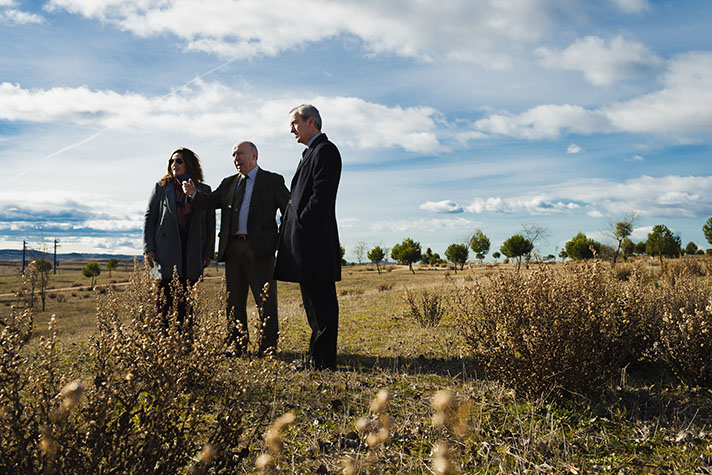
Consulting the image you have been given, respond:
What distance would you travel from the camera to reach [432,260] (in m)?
88.2

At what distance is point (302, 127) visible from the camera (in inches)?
189

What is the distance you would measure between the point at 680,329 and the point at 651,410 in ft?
3.04

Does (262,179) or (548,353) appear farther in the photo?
(262,179)

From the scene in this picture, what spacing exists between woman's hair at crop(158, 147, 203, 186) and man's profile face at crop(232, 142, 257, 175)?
53cm

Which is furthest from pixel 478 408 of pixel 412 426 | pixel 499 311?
pixel 499 311

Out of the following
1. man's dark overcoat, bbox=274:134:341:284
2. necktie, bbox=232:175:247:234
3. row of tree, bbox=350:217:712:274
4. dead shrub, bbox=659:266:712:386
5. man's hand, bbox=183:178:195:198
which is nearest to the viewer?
dead shrub, bbox=659:266:712:386

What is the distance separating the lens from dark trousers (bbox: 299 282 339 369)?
4750mm

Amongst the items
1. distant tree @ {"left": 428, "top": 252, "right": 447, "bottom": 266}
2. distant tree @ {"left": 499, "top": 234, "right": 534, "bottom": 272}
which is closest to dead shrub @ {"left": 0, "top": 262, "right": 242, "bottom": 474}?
distant tree @ {"left": 499, "top": 234, "right": 534, "bottom": 272}

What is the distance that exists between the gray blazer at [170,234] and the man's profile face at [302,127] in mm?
A: 1616

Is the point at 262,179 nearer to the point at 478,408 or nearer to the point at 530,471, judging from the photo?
the point at 478,408

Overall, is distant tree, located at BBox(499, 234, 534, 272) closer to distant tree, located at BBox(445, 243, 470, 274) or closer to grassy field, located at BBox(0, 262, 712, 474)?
distant tree, located at BBox(445, 243, 470, 274)

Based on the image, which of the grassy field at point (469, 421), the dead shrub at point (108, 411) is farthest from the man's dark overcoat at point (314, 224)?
the dead shrub at point (108, 411)

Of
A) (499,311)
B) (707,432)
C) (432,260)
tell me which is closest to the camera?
(707,432)

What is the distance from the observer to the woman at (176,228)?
5.48 metres
